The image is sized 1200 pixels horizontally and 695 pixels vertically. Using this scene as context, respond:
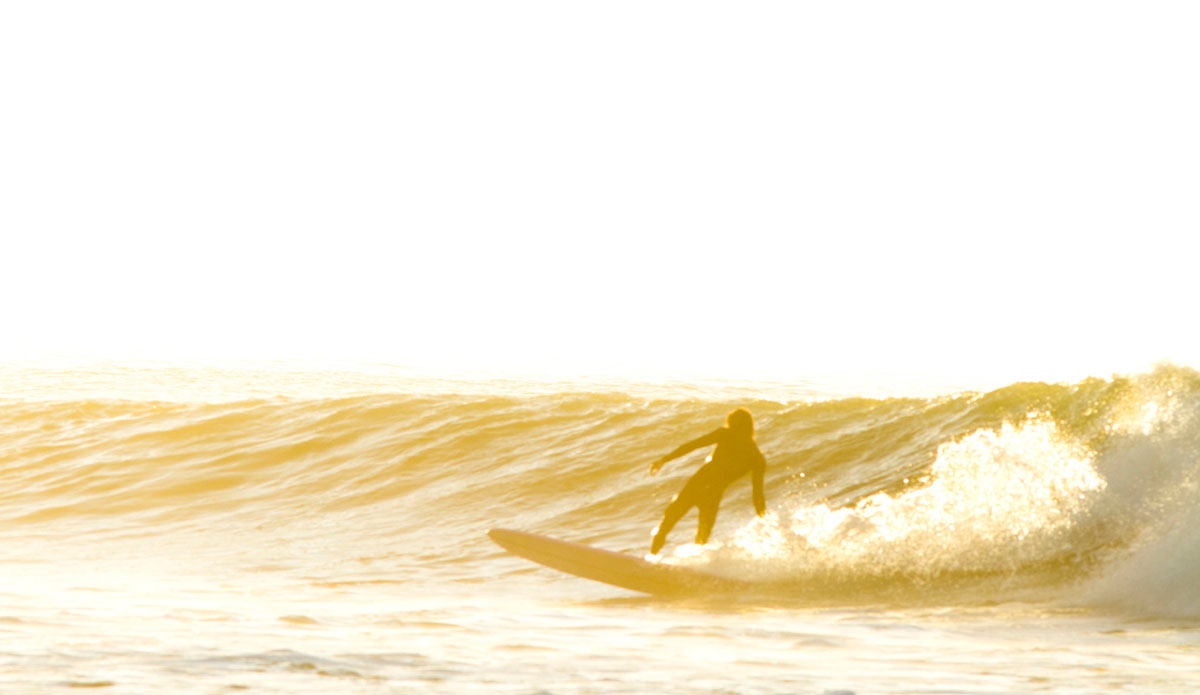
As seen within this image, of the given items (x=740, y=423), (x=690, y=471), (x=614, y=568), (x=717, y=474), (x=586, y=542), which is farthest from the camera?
(x=690, y=471)

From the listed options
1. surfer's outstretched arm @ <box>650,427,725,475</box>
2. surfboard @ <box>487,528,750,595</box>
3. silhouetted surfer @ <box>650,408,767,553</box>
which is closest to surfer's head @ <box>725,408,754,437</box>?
silhouetted surfer @ <box>650,408,767,553</box>

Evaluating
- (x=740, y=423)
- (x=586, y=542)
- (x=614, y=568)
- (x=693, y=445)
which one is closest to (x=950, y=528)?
(x=740, y=423)

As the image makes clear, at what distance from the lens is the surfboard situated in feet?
29.5

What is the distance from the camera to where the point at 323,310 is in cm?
7688

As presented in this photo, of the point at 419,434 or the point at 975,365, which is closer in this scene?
the point at 419,434

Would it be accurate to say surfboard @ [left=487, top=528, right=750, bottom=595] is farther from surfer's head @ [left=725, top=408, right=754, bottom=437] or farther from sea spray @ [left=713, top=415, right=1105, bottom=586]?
surfer's head @ [left=725, top=408, right=754, bottom=437]

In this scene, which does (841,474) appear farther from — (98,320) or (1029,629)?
(98,320)

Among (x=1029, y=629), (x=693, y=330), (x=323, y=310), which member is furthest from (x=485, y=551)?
(x=323, y=310)

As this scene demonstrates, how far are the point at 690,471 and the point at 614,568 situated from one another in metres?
4.88

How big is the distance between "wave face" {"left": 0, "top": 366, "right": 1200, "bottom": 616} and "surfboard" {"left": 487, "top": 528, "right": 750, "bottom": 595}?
232mm

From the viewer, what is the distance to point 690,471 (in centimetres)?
1423

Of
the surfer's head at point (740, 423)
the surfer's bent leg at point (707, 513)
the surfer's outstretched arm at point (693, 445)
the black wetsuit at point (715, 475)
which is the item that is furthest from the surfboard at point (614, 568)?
the surfer's head at point (740, 423)

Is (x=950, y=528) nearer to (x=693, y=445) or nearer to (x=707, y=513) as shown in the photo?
(x=707, y=513)

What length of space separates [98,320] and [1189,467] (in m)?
56.2
